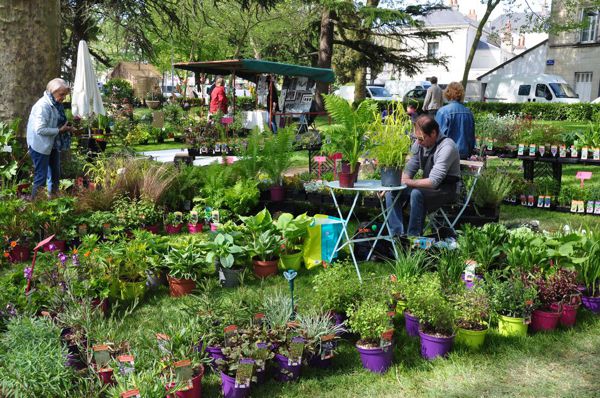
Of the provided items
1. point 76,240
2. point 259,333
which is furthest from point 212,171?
point 259,333

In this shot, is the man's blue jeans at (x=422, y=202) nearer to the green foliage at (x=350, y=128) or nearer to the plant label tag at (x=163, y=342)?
the green foliage at (x=350, y=128)

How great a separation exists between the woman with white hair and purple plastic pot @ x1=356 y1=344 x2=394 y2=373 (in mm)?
4703

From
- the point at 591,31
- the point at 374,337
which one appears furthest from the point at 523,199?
the point at 591,31

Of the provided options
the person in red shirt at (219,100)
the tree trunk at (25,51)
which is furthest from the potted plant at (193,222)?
the person in red shirt at (219,100)

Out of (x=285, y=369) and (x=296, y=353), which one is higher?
(x=296, y=353)

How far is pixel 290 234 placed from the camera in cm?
500

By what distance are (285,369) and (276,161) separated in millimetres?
4040

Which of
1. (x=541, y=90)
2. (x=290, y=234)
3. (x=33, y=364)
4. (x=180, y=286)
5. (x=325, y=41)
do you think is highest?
(x=325, y=41)

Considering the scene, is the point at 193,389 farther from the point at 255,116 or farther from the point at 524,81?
the point at 524,81

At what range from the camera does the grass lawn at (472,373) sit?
3.10 meters

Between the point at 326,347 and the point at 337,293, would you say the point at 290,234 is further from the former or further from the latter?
the point at 326,347

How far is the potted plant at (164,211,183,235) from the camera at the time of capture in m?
6.35

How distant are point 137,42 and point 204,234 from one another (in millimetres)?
6863

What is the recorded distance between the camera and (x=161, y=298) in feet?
14.6
